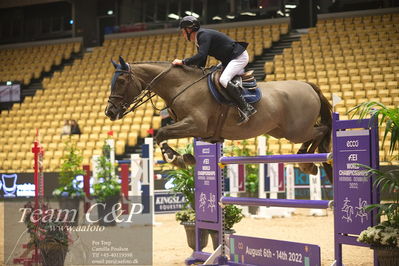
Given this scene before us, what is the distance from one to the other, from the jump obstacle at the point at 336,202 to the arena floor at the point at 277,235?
25.5 inches

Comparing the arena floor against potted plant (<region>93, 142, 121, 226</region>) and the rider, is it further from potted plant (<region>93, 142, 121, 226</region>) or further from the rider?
the rider

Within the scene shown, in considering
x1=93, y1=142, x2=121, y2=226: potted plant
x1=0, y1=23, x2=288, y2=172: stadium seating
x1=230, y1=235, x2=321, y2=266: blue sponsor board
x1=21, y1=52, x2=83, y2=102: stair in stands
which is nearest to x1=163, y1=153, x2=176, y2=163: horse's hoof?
x1=230, y1=235, x2=321, y2=266: blue sponsor board

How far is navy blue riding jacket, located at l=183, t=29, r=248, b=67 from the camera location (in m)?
4.07

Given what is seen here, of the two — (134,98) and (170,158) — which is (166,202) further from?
(170,158)

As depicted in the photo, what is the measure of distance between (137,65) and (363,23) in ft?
33.7

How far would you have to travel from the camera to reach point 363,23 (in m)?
13.4

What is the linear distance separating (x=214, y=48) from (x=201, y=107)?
464 millimetres

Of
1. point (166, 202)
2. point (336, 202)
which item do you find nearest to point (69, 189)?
point (166, 202)

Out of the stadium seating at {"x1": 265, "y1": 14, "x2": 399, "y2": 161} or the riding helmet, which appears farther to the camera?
the stadium seating at {"x1": 265, "y1": 14, "x2": 399, "y2": 161}

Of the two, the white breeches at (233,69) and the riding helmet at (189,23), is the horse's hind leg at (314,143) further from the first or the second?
the riding helmet at (189,23)

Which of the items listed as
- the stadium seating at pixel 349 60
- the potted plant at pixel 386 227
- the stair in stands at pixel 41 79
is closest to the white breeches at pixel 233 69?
the potted plant at pixel 386 227

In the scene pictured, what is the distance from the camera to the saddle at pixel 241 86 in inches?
162

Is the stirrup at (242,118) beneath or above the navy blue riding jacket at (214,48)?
beneath

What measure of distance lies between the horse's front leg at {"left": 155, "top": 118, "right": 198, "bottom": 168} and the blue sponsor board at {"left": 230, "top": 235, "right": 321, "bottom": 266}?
83 cm
